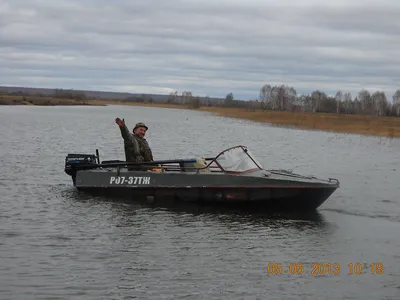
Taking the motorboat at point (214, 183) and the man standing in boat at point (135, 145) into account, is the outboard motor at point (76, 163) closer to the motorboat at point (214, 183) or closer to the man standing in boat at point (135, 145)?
the motorboat at point (214, 183)

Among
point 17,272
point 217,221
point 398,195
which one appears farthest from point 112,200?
point 398,195

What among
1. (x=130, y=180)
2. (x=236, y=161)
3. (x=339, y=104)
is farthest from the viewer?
(x=339, y=104)

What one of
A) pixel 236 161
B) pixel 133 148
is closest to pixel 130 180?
pixel 133 148

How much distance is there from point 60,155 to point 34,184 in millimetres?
10185

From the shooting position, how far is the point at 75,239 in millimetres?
13086

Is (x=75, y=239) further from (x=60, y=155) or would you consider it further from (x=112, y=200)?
(x=60, y=155)

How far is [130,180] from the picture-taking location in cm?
1727

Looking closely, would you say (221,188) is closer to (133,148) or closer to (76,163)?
(133,148)

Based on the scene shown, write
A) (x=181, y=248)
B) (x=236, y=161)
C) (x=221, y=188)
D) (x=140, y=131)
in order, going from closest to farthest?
1. (x=181, y=248)
2. (x=221, y=188)
3. (x=236, y=161)
4. (x=140, y=131)

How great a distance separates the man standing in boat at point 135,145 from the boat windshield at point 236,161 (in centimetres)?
239

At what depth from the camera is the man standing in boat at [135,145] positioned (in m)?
17.4

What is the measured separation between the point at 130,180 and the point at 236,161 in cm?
290

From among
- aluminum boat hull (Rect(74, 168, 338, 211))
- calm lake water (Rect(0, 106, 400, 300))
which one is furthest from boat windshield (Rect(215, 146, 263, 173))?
calm lake water (Rect(0, 106, 400, 300))

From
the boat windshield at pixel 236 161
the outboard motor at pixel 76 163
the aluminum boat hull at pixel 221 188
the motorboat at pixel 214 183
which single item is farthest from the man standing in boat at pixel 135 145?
the boat windshield at pixel 236 161
